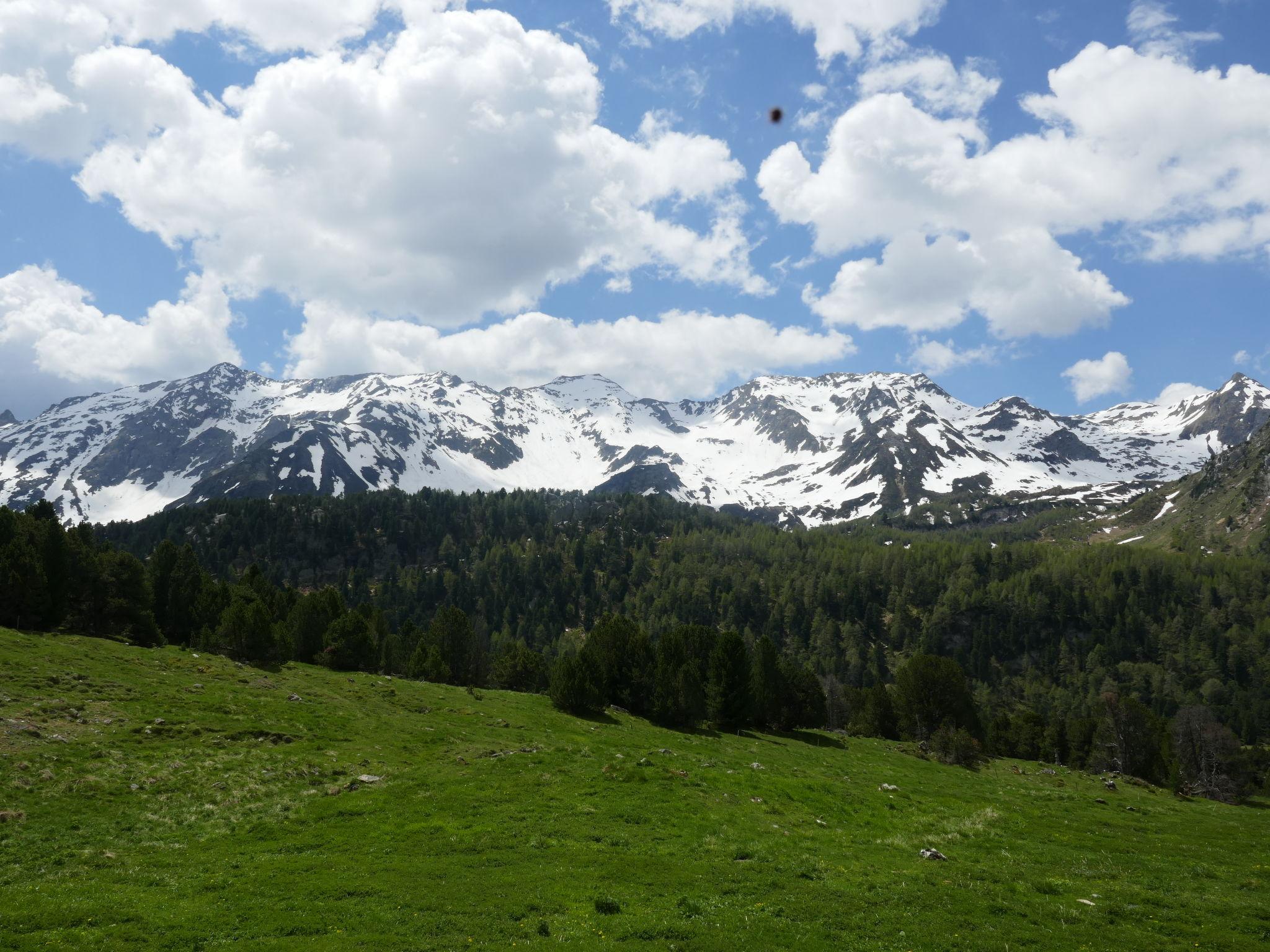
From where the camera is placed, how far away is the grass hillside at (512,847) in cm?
1844

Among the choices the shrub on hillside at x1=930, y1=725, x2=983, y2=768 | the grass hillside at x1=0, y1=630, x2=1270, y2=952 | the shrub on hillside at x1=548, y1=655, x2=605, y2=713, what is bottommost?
the shrub on hillside at x1=930, y1=725, x2=983, y2=768

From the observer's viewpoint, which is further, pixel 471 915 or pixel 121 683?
pixel 121 683

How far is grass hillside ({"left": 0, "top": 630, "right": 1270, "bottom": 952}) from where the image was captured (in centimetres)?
1844

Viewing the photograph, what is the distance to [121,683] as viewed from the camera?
4669cm

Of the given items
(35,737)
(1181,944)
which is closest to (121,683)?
(35,737)

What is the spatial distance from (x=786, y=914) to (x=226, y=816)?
23.7 m

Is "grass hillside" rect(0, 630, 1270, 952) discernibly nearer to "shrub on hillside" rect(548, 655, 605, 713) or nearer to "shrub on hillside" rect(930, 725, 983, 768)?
"shrub on hillside" rect(930, 725, 983, 768)

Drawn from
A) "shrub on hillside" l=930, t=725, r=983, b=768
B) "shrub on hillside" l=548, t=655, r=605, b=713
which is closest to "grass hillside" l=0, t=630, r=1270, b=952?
"shrub on hillside" l=930, t=725, r=983, b=768

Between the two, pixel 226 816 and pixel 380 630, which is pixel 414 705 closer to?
pixel 226 816

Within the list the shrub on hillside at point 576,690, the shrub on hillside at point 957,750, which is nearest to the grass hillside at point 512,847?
the shrub on hillside at point 957,750

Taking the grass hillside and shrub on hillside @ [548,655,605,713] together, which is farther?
shrub on hillside @ [548,655,605,713]

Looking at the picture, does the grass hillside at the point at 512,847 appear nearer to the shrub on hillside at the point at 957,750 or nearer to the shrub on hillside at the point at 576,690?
the shrub on hillside at the point at 957,750

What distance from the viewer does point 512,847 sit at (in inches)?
1014

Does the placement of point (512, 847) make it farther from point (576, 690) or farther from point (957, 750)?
point (957, 750)
